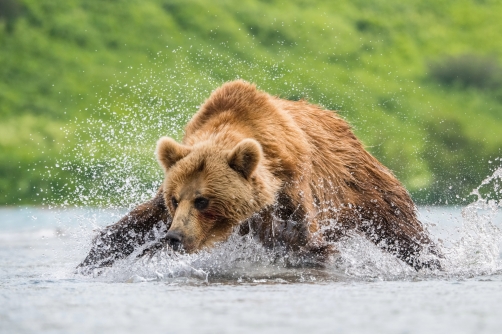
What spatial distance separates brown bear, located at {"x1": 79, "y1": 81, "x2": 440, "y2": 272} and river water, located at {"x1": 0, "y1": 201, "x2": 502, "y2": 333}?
219 millimetres

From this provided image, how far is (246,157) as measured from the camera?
6723mm

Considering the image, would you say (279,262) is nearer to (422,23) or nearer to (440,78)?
(440,78)

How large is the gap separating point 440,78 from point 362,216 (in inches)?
1526

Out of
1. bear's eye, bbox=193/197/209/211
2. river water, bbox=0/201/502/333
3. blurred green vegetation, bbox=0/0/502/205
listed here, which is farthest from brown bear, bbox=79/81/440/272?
blurred green vegetation, bbox=0/0/502/205

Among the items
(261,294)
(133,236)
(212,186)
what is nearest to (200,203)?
(212,186)

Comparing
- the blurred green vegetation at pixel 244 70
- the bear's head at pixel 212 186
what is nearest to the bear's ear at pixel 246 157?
the bear's head at pixel 212 186

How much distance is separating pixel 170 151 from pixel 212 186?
443mm

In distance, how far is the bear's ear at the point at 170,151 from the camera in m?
6.90

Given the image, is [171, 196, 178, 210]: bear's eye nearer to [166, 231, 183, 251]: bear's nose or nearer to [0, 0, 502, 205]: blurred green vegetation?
[166, 231, 183, 251]: bear's nose

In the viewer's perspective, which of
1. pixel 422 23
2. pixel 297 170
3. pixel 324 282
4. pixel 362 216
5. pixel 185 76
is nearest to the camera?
pixel 324 282

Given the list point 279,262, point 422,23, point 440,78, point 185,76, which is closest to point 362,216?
point 279,262

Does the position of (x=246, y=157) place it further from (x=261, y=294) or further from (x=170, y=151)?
(x=261, y=294)

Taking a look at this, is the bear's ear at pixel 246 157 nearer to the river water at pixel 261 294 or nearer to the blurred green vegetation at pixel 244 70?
the river water at pixel 261 294

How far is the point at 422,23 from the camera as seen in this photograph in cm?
4878
